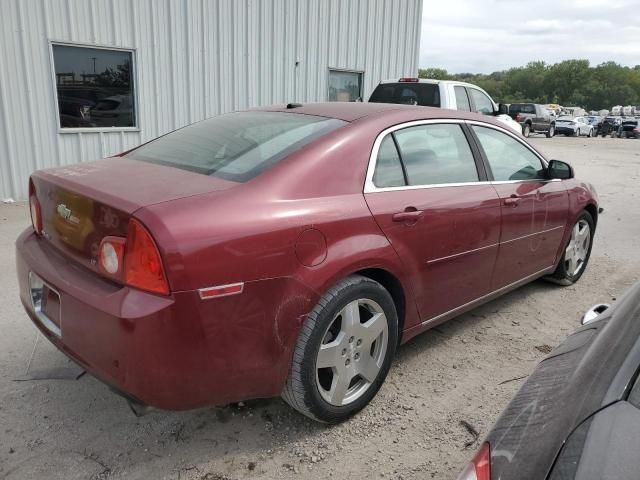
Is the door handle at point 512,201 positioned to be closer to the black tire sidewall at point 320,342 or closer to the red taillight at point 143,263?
the black tire sidewall at point 320,342

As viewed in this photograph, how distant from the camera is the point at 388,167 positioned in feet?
9.48

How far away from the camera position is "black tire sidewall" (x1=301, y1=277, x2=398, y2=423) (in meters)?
2.42

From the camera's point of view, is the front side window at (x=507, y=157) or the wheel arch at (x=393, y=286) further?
the front side window at (x=507, y=157)

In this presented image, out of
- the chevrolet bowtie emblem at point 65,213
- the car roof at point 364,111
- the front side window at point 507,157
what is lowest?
the chevrolet bowtie emblem at point 65,213

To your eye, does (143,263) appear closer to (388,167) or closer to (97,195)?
(97,195)

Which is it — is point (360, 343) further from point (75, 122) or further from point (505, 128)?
point (75, 122)

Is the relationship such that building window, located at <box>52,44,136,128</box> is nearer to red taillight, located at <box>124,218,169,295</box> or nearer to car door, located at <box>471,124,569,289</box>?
car door, located at <box>471,124,569,289</box>

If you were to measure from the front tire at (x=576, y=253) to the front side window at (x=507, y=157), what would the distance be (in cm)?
85

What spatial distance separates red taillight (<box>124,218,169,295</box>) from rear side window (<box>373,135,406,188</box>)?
1226mm

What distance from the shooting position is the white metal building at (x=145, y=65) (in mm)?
7438

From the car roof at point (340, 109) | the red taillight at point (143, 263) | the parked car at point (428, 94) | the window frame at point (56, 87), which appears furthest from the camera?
the parked car at point (428, 94)

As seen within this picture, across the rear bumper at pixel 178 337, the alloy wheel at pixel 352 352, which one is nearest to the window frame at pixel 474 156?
the alloy wheel at pixel 352 352

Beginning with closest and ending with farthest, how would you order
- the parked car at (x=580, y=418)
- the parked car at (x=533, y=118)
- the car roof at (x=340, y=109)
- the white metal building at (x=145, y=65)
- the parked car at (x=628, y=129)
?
the parked car at (x=580, y=418) < the car roof at (x=340, y=109) < the white metal building at (x=145, y=65) < the parked car at (x=533, y=118) < the parked car at (x=628, y=129)

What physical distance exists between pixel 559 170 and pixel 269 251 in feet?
9.42
